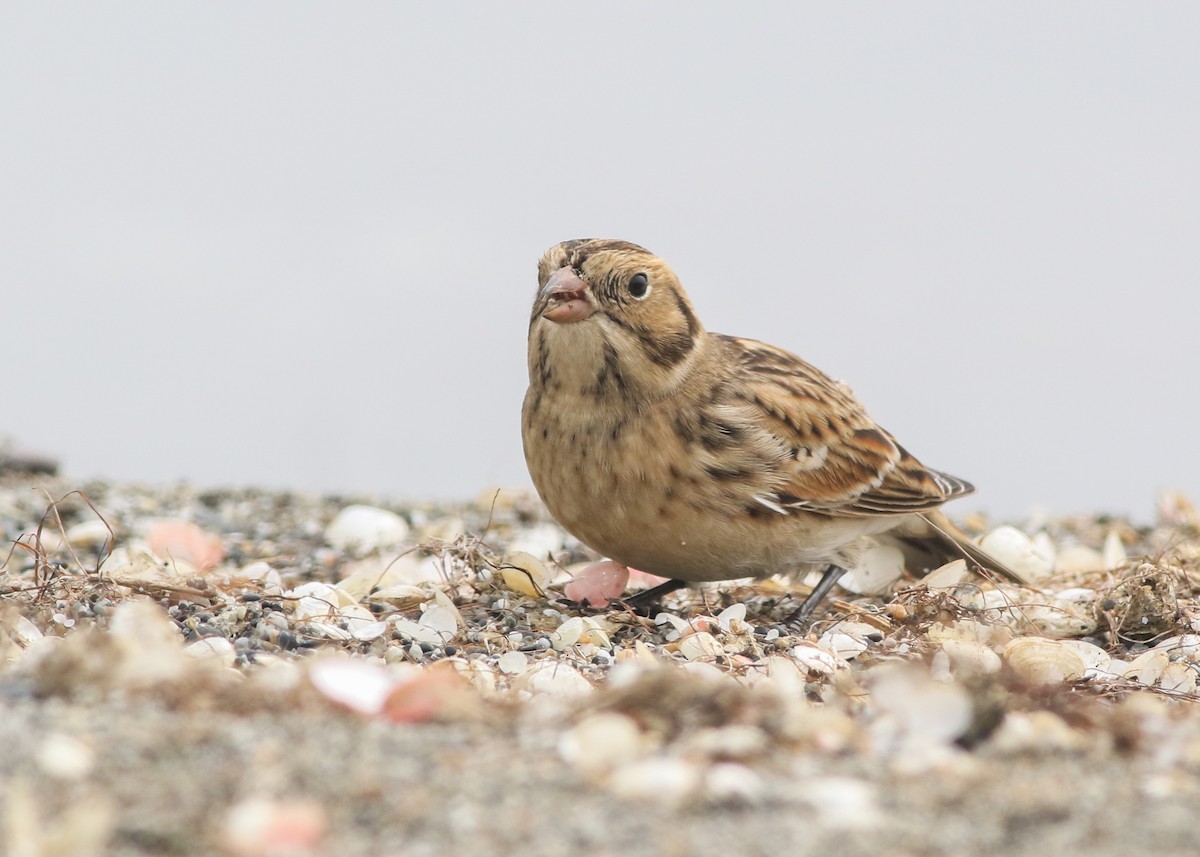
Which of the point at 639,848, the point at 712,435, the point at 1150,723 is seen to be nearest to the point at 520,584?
the point at 712,435

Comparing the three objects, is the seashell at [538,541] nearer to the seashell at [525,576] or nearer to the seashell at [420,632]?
the seashell at [525,576]

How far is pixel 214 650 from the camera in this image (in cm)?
454

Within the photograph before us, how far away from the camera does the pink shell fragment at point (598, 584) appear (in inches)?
231

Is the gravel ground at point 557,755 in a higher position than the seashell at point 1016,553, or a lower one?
higher

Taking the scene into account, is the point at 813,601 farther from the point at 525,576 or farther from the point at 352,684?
the point at 352,684

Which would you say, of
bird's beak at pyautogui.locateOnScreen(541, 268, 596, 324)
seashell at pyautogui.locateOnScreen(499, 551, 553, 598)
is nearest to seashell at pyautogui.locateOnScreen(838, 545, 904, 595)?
seashell at pyautogui.locateOnScreen(499, 551, 553, 598)

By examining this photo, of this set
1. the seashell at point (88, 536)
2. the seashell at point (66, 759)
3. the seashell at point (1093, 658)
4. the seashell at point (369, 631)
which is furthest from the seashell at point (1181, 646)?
the seashell at point (88, 536)

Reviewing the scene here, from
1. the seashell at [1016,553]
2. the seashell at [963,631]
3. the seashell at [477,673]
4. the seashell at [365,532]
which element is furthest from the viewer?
the seashell at [365,532]

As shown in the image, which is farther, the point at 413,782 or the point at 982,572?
the point at 982,572

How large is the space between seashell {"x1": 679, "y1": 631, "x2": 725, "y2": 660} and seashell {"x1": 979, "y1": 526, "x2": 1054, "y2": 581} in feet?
7.37

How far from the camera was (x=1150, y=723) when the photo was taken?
10.5 ft

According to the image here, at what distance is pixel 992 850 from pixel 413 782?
97 cm

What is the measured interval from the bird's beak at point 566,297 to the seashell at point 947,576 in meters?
1.80

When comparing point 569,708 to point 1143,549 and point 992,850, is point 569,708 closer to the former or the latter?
point 992,850
